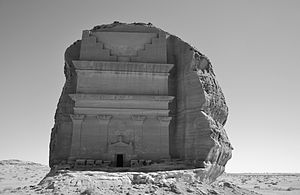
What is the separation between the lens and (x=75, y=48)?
28.3 meters

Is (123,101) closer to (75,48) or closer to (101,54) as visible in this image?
(101,54)

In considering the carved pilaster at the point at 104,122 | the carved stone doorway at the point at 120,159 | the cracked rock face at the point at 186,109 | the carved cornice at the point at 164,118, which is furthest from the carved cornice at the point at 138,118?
the carved stone doorway at the point at 120,159

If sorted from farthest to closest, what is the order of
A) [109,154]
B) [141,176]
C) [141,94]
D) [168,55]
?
[168,55]
[141,94]
[109,154]
[141,176]

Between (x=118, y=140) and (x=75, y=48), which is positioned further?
(x=75, y=48)

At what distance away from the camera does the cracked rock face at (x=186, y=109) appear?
937 inches

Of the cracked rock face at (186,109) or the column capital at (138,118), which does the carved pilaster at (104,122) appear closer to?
the column capital at (138,118)

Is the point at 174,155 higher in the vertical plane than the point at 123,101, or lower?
lower

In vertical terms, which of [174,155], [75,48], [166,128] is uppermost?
[75,48]

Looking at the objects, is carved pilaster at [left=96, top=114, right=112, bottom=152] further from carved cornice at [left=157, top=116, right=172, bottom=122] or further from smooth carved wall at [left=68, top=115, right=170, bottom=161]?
carved cornice at [left=157, top=116, right=172, bottom=122]

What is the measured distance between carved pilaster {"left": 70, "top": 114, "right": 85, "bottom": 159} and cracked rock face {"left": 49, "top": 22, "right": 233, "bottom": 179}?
3.48 ft

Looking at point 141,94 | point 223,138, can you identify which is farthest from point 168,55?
point 223,138

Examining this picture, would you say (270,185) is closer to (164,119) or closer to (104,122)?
(164,119)

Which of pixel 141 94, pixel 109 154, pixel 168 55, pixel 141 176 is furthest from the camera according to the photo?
pixel 168 55

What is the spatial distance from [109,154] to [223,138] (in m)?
8.96
